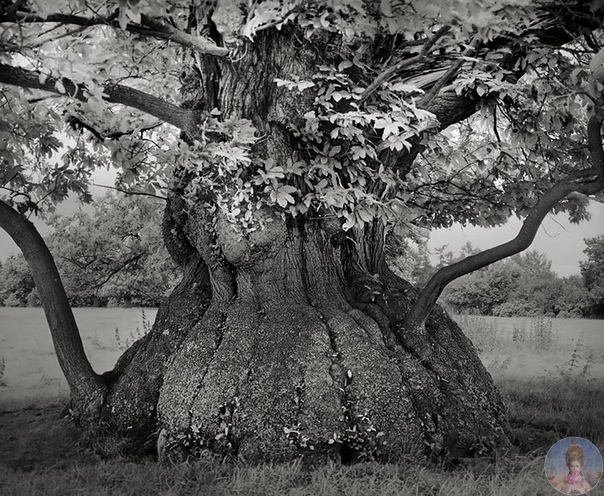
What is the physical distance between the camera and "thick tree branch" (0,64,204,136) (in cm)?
357

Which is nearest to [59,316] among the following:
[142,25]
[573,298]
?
[142,25]

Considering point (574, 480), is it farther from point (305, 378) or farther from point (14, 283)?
point (14, 283)

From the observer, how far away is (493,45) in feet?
14.6

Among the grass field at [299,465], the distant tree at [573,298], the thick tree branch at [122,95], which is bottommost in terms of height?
the grass field at [299,465]

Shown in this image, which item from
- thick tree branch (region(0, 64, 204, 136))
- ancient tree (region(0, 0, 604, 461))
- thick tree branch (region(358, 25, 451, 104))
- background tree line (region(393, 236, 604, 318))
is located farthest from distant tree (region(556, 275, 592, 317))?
thick tree branch (region(0, 64, 204, 136))

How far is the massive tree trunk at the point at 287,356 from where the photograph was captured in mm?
3977

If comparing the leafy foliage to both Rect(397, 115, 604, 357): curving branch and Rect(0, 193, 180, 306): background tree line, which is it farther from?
Rect(0, 193, 180, 306): background tree line

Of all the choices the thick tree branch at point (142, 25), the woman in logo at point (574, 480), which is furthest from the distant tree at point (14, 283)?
the woman in logo at point (574, 480)

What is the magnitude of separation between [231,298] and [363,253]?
3.72 ft

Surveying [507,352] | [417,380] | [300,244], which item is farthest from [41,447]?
[507,352]

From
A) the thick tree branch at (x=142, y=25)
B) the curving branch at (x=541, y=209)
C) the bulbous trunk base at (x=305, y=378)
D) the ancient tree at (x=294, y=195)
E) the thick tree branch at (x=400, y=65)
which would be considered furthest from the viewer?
the curving branch at (x=541, y=209)

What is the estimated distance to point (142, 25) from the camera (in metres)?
3.42

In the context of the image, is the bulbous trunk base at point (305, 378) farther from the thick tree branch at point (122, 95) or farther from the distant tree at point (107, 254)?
the distant tree at point (107, 254)

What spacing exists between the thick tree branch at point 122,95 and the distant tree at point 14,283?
411 centimetres
